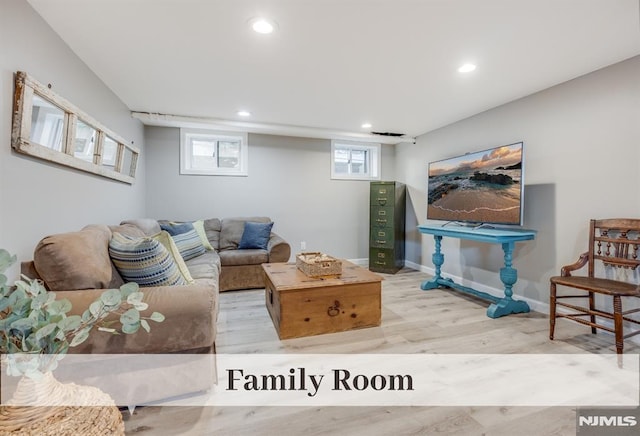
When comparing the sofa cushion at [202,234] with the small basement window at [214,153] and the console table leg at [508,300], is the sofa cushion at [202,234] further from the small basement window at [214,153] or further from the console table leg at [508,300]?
the console table leg at [508,300]

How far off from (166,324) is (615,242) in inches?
125

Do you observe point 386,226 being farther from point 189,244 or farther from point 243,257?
point 189,244

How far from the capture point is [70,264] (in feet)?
4.77

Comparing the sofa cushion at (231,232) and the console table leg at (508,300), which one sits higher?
the sofa cushion at (231,232)

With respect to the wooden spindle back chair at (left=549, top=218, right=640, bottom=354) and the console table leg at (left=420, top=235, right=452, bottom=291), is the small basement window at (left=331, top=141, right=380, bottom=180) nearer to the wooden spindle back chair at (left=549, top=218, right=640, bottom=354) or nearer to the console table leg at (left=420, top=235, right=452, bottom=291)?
the console table leg at (left=420, top=235, right=452, bottom=291)

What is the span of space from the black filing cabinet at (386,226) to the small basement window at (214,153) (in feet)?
7.19

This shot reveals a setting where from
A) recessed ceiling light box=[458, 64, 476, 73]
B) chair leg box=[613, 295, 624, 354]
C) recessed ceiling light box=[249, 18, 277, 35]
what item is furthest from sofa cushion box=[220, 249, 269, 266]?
chair leg box=[613, 295, 624, 354]

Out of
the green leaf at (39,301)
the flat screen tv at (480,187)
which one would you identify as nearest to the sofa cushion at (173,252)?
the green leaf at (39,301)

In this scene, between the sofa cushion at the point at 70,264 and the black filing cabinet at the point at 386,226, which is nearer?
the sofa cushion at the point at 70,264

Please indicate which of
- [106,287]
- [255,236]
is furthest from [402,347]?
[255,236]

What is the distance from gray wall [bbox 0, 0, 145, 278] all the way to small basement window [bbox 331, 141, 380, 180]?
10.8 feet

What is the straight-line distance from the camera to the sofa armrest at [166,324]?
4.41 ft

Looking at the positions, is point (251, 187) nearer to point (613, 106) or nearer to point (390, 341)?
point (390, 341)

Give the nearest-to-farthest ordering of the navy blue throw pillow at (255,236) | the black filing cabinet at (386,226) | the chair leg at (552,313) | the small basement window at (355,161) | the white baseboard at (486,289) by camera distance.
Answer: the chair leg at (552,313) → the white baseboard at (486,289) → the navy blue throw pillow at (255,236) → the black filing cabinet at (386,226) → the small basement window at (355,161)
